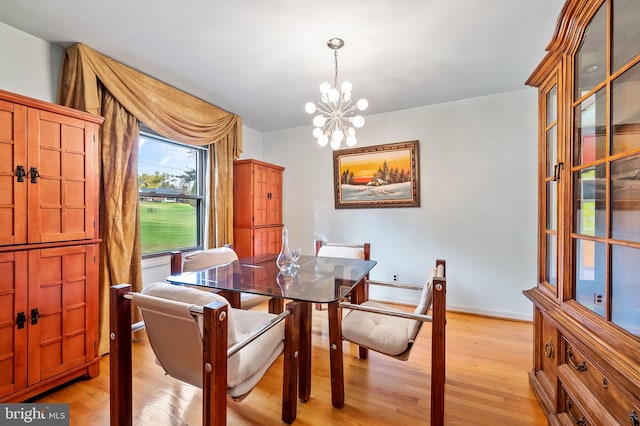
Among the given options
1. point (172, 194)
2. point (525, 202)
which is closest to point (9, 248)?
point (172, 194)

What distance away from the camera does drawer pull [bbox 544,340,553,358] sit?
Answer: 5.21ft

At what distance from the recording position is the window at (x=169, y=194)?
2.84 m

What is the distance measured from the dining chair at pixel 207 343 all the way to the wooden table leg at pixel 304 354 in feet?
0.60

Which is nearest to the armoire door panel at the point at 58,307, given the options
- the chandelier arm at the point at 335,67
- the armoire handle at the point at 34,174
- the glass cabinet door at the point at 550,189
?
the armoire handle at the point at 34,174

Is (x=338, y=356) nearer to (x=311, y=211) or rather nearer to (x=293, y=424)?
(x=293, y=424)

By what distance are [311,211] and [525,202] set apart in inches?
105

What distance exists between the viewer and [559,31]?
1404mm

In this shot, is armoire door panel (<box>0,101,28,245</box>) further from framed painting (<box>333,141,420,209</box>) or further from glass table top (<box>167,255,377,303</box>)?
framed painting (<box>333,141,420,209</box>)

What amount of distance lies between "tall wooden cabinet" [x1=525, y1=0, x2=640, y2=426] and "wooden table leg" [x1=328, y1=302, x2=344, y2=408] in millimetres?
1135

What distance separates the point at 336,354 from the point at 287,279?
1.84ft

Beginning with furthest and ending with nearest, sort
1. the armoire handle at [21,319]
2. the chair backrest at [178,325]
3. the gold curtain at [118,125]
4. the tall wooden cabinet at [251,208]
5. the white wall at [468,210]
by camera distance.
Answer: the tall wooden cabinet at [251,208] → the white wall at [468,210] → the gold curtain at [118,125] → the armoire handle at [21,319] → the chair backrest at [178,325]

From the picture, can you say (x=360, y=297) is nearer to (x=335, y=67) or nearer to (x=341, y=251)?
(x=341, y=251)

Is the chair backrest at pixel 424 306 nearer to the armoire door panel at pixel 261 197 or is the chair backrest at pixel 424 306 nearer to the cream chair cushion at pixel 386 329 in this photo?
the cream chair cushion at pixel 386 329

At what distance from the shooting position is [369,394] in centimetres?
180
